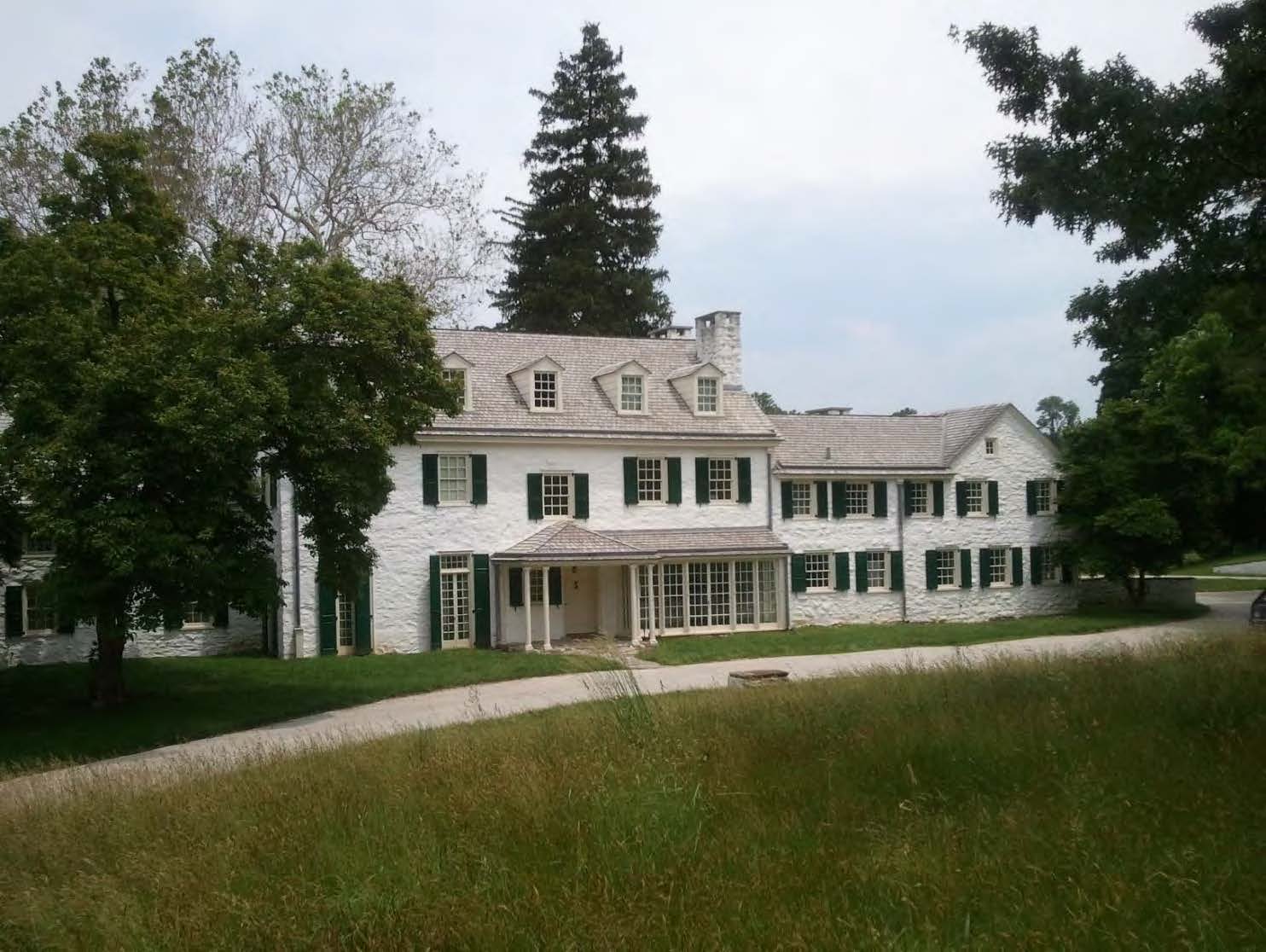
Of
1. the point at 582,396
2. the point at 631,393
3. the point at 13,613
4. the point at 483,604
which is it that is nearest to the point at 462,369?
the point at 582,396

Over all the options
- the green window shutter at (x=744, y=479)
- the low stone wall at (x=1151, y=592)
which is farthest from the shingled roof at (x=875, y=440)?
the low stone wall at (x=1151, y=592)

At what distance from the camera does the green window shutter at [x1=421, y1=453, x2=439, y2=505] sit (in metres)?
29.0

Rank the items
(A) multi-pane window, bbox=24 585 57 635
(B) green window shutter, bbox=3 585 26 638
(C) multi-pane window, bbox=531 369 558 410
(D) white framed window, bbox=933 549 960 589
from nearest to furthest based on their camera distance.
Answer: (B) green window shutter, bbox=3 585 26 638
(A) multi-pane window, bbox=24 585 57 635
(C) multi-pane window, bbox=531 369 558 410
(D) white framed window, bbox=933 549 960 589

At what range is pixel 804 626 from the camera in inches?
1304

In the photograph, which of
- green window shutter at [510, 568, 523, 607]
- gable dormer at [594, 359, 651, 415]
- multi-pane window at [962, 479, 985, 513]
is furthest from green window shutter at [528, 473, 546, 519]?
multi-pane window at [962, 479, 985, 513]

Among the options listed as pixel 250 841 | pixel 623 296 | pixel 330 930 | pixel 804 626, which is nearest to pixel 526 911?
pixel 330 930

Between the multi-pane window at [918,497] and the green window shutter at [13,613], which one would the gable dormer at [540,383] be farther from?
the green window shutter at [13,613]

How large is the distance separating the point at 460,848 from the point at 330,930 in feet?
3.28

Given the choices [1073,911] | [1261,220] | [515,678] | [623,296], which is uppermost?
[623,296]

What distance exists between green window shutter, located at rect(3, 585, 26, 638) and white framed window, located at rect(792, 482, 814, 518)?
20069mm

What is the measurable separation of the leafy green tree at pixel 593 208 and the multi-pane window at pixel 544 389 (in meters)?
17.3

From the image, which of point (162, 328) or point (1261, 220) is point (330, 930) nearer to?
point (1261, 220)

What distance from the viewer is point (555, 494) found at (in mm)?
30641

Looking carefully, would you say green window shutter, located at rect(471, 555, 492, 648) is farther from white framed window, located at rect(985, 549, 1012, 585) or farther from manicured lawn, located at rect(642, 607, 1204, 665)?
white framed window, located at rect(985, 549, 1012, 585)
